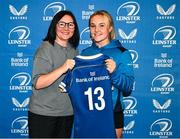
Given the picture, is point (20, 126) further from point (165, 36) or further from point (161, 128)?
point (165, 36)

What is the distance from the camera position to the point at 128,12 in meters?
2.09

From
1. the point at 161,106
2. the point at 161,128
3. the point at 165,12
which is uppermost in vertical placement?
the point at 165,12

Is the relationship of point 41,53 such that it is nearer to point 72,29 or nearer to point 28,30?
point 72,29

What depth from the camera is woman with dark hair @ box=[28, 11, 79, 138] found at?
1.52m

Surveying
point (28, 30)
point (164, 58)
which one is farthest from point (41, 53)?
point (164, 58)

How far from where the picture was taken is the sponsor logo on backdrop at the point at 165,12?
2.08 m

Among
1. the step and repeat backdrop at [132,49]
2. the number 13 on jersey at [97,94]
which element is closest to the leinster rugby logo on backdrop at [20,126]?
the step and repeat backdrop at [132,49]

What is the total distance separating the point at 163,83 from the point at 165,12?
62 cm

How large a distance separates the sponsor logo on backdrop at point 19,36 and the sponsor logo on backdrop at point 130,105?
1002 mm

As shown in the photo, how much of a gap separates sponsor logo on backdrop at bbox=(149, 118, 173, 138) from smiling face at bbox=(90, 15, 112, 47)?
104 cm

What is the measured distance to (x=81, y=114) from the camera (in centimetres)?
152

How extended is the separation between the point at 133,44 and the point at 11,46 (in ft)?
3.50

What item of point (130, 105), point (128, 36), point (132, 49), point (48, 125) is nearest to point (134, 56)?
point (132, 49)

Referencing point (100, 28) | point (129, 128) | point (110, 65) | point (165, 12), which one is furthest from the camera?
point (129, 128)
